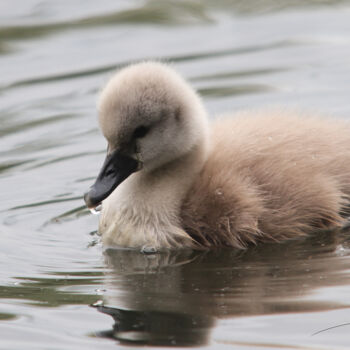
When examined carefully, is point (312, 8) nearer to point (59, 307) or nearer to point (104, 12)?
point (104, 12)

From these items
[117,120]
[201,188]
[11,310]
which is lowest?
[11,310]

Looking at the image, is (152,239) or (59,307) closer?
(59,307)

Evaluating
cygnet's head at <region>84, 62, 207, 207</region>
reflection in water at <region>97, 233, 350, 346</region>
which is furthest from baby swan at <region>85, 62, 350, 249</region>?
reflection in water at <region>97, 233, 350, 346</region>

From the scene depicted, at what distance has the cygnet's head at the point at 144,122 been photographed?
5355 mm

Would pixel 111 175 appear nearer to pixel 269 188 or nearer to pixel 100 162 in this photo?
pixel 269 188

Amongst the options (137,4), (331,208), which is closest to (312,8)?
(137,4)

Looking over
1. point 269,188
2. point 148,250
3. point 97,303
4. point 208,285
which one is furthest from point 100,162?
point 97,303

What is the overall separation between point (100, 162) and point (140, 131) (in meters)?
1.68

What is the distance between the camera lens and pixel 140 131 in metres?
5.46

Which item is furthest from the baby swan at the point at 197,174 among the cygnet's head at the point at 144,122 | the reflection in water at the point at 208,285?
the reflection in water at the point at 208,285

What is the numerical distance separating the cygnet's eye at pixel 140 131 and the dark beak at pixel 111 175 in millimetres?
138

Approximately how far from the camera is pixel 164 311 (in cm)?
453

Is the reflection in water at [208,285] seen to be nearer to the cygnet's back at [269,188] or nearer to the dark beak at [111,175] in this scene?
the cygnet's back at [269,188]

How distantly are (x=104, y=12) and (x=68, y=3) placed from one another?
47 centimetres
